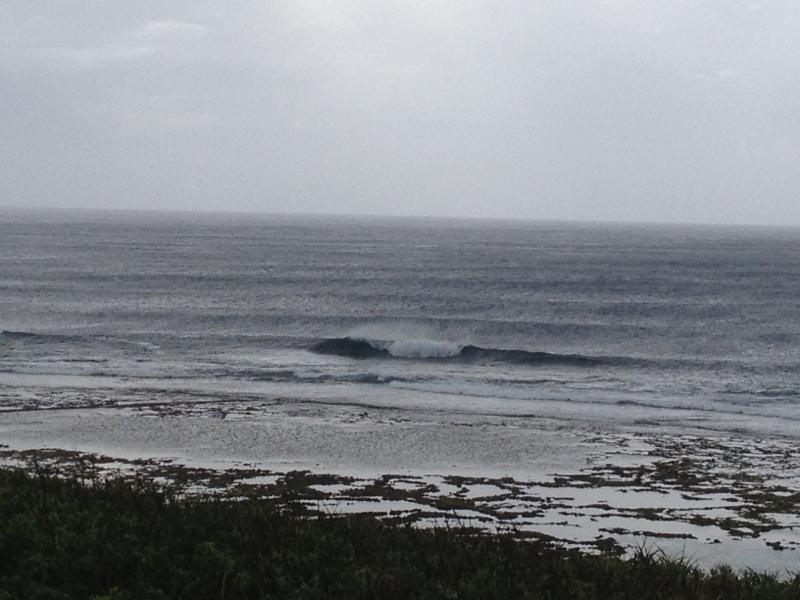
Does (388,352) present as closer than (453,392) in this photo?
No

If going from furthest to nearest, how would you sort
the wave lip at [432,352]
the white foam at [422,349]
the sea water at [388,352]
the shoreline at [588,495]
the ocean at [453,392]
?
the white foam at [422,349]
the wave lip at [432,352]
the sea water at [388,352]
the ocean at [453,392]
the shoreline at [588,495]

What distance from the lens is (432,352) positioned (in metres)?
48.0

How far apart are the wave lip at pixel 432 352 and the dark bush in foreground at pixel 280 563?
36.8 metres

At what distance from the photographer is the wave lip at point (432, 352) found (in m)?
45.8

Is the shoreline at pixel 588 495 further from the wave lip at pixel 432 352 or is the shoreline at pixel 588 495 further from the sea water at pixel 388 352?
the wave lip at pixel 432 352

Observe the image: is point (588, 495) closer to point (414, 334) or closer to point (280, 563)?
point (280, 563)

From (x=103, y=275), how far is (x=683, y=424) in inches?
2596

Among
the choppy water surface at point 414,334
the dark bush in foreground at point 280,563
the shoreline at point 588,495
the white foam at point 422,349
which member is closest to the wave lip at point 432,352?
the white foam at point 422,349

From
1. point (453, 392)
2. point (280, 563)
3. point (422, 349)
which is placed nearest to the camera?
point (280, 563)

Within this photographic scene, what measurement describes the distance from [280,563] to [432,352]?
40117 mm

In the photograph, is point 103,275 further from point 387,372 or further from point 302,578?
point 302,578

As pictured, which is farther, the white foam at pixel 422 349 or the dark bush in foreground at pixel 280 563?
the white foam at pixel 422 349

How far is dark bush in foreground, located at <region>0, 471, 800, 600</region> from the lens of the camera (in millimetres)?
7496

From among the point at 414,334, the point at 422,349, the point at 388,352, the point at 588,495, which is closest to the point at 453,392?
the point at 422,349
